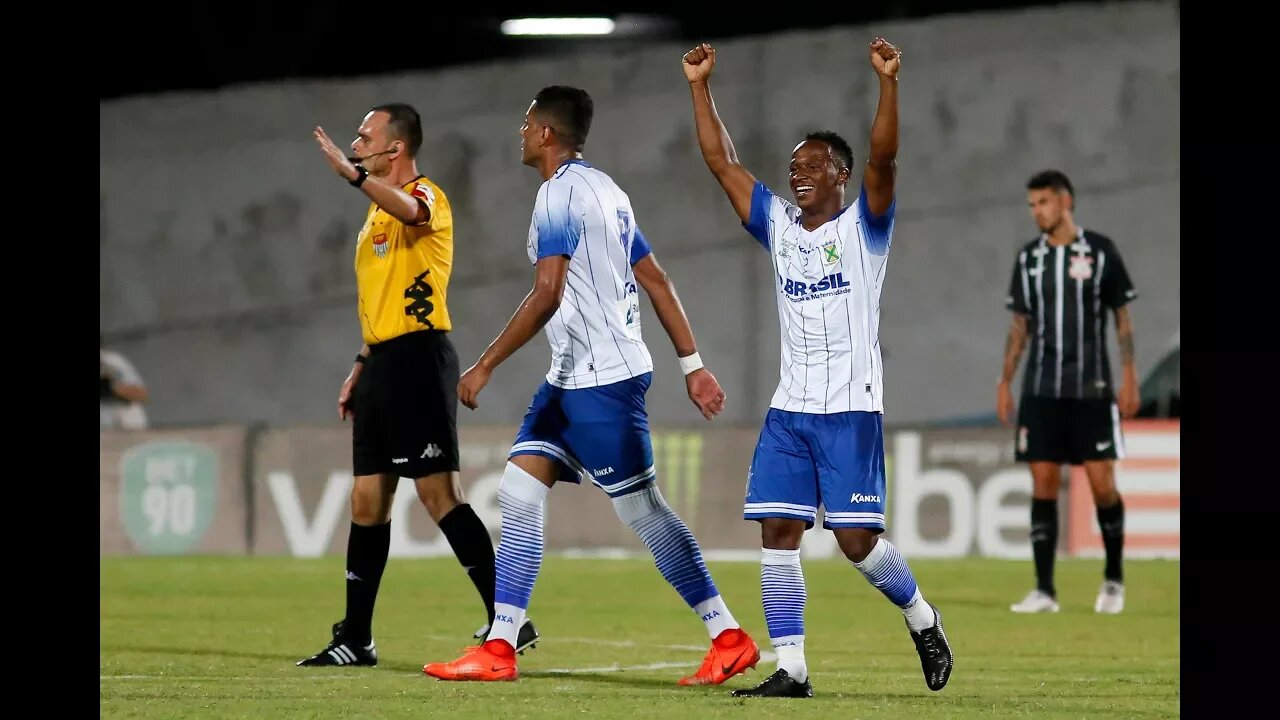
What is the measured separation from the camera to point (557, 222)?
571 cm

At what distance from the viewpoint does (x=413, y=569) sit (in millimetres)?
12164

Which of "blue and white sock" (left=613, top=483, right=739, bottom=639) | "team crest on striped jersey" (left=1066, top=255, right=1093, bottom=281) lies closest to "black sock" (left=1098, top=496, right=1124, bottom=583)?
"team crest on striped jersey" (left=1066, top=255, right=1093, bottom=281)

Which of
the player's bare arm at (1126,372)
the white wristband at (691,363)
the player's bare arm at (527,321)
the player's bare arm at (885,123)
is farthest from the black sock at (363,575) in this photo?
the player's bare arm at (1126,372)

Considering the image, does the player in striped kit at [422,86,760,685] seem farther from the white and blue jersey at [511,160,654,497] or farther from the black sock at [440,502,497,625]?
the black sock at [440,502,497,625]

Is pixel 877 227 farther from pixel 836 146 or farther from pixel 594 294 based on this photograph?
pixel 594 294

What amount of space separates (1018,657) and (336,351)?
510 inches

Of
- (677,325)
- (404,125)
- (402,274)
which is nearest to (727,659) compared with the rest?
(677,325)

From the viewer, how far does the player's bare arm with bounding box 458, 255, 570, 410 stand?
543 centimetres

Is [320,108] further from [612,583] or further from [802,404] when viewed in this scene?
[802,404]

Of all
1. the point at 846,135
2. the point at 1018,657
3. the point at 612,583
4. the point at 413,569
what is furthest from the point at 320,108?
the point at 1018,657

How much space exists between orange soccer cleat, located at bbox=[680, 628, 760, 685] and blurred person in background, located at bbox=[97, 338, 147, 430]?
12162 mm

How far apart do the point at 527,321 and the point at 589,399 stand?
0.45 meters

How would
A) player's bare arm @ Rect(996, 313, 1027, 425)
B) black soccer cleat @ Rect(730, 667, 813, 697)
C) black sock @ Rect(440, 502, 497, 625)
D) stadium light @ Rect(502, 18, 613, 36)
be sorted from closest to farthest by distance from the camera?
black soccer cleat @ Rect(730, 667, 813, 697) < black sock @ Rect(440, 502, 497, 625) < player's bare arm @ Rect(996, 313, 1027, 425) < stadium light @ Rect(502, 18, 613, 36)

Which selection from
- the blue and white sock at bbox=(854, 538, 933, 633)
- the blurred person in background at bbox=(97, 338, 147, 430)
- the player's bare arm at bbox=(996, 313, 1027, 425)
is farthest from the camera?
the blurred person in background at bbox=(97, 338, 147, 430)
